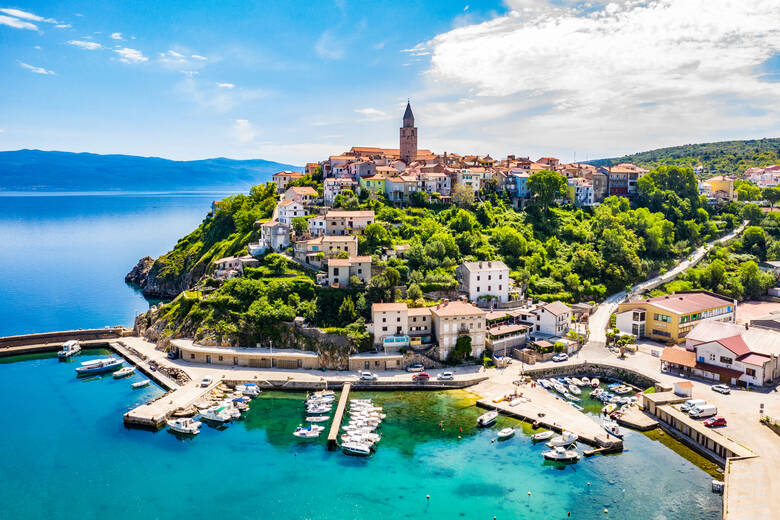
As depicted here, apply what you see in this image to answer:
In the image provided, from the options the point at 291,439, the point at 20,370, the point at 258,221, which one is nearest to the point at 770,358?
the point at 291,439

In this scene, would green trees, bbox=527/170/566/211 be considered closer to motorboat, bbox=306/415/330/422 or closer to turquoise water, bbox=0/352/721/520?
turquoise water, bbox=0/352/721/520

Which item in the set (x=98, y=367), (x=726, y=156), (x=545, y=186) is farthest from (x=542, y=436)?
(x=726, y=156)

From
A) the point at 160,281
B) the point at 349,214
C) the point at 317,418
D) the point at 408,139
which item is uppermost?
the point at 408,139

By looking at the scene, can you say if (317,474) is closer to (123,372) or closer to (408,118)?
(123,372)

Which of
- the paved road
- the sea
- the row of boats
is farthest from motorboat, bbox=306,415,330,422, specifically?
the paved road

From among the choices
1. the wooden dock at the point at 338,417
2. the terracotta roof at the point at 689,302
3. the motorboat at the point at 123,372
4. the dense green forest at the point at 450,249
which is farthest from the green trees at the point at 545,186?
the motorboat at the point at 123,372

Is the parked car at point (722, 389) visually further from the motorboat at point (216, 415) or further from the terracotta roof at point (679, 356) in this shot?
the motorboat at point (216, 415)
